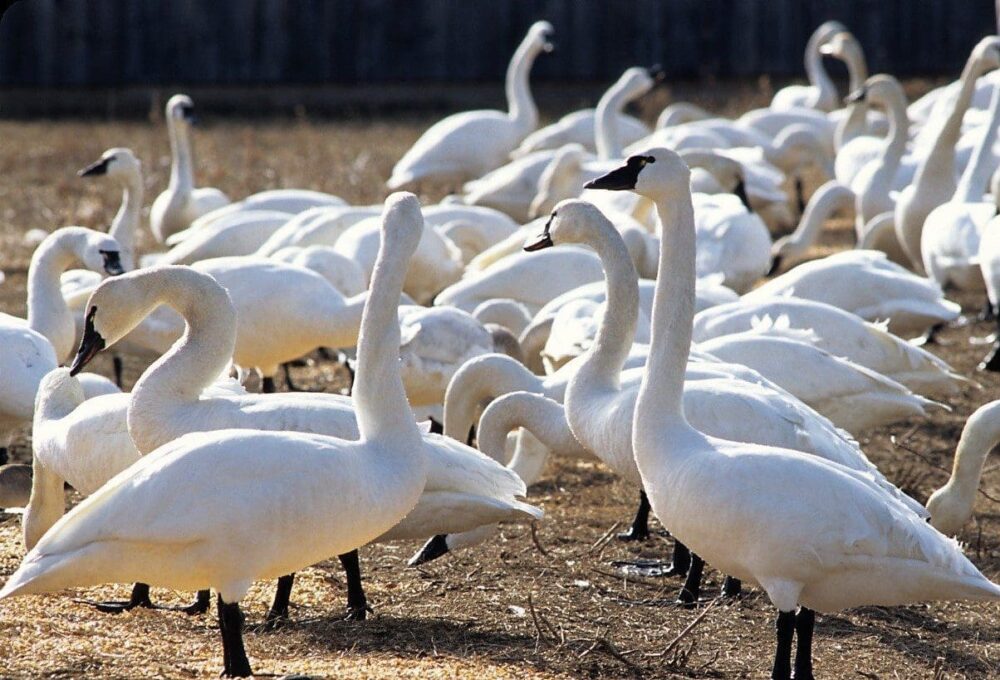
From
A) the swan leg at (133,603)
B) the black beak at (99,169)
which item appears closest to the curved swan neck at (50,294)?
the swan leg at (133,603)

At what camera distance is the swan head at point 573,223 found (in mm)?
5969

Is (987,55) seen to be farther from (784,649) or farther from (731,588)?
(784,649)

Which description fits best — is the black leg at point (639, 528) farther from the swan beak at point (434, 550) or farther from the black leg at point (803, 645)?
the black leg at point (803, 645)

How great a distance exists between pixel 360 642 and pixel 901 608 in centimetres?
200

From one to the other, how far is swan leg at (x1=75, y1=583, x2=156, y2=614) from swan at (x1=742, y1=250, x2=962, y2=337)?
165 inches

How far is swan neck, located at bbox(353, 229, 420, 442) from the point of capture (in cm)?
452

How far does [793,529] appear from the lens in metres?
4.21

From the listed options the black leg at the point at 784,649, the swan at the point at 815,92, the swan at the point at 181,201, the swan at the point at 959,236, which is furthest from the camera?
the swan at the point at 815,92

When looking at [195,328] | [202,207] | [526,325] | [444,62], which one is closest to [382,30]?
[444,62]

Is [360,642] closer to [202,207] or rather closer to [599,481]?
[599,481]

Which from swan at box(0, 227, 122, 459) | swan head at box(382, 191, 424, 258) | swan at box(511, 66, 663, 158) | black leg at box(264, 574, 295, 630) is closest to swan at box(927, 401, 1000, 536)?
swan head at box(382, 191, 424, 258)

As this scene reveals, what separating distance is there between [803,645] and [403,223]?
1703 millimetres

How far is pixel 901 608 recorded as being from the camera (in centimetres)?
554

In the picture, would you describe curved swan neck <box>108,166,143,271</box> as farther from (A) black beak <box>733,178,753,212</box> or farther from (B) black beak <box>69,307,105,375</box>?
(B) black beak <box>69,307,105,375</box>
